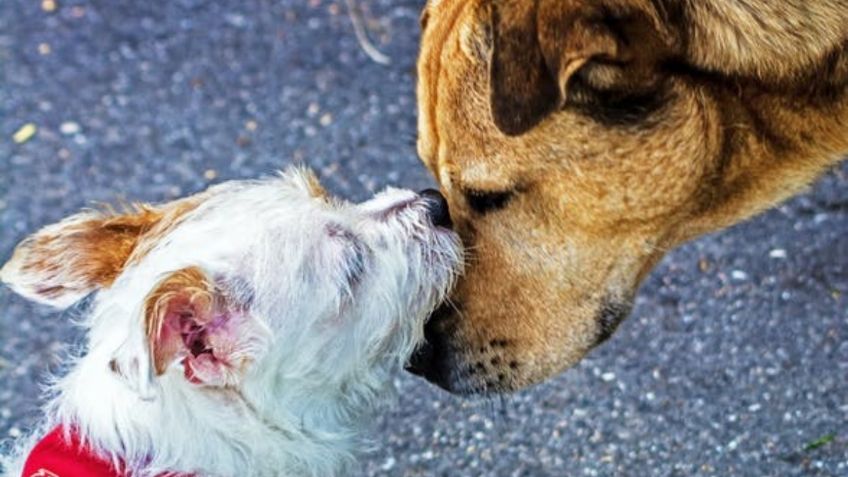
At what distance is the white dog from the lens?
10.4 ft

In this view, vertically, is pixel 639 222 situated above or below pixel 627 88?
below

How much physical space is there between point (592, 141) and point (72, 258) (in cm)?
125

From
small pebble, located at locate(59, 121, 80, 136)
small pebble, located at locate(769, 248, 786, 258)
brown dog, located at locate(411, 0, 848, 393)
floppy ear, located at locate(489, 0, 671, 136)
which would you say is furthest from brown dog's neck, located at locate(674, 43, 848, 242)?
small pebble, located at locate(59, 121, 80, 136)

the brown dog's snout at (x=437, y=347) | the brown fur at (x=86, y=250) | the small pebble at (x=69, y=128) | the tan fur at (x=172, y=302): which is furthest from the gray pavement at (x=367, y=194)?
the tan fur at (x=172, y=302)

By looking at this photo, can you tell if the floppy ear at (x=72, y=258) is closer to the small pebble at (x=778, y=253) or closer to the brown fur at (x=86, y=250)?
the brown fur at (x=86, y=250)

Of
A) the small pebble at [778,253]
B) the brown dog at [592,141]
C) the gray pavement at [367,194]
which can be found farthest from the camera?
the small pebble at [778,253]

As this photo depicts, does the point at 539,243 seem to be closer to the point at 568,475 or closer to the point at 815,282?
the point at 568,475

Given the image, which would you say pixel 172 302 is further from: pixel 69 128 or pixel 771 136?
pixel 69 128

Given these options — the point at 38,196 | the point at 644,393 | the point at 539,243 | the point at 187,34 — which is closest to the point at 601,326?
the point at 539,243

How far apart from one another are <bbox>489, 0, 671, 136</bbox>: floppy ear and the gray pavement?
152 cm

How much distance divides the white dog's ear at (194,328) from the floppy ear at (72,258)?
374 mm

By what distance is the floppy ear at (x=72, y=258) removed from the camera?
332 cm

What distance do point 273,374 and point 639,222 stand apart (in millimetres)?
957

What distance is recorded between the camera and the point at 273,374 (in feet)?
10.7
